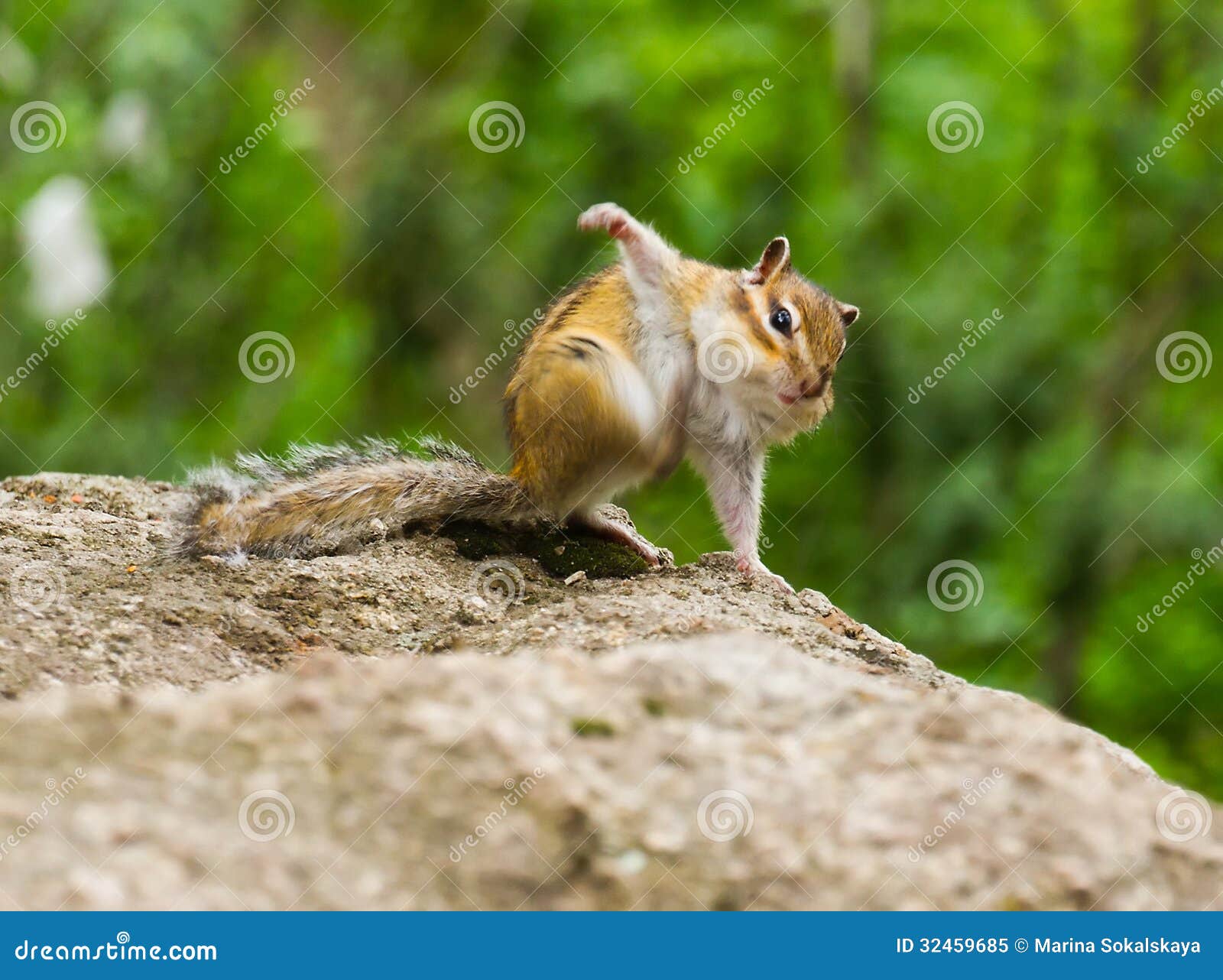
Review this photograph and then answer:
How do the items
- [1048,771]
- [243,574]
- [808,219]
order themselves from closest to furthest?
[1048,771] < [243,574] < [808,219]

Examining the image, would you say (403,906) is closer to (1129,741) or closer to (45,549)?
(45,549)

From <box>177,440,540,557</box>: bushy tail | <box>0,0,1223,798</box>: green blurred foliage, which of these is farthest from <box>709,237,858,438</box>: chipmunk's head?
<box>0,0,1223,798</box>: green blurred foliage

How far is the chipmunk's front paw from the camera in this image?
4688mm

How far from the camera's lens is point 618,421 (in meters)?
4.57

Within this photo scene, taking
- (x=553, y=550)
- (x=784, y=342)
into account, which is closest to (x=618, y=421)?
(x=553, y=550)

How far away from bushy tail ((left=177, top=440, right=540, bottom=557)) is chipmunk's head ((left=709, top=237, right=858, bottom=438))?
96 centimetres

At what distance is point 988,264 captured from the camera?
34.1 ft

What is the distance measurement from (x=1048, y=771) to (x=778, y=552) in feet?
23.4

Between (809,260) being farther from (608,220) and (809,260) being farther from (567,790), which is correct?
(567,790)

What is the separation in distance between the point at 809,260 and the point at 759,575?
570 centimetres

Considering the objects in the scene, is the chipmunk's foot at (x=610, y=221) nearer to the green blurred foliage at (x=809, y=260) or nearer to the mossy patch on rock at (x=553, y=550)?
the mossy patch on rock at (x=553, y=550)

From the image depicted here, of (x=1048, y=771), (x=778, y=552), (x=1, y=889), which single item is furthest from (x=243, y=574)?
(x=778, y=552)

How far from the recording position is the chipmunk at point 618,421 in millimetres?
4570

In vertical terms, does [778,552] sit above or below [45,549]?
above
